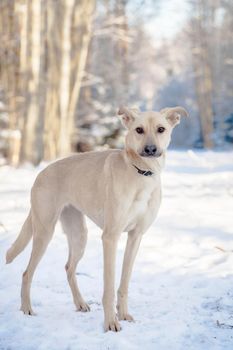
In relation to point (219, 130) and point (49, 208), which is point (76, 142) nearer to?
point (49, 208)

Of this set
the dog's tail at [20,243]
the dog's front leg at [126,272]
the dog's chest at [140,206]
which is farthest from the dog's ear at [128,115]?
the dog's tail at [20,243]

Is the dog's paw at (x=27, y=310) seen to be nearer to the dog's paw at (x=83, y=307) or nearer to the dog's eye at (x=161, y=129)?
the dog's paw at (x=83, y=307)

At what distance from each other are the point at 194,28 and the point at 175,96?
22.7 metres

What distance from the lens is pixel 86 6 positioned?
805 inches

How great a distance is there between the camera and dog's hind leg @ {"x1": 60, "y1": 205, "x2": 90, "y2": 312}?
4.96m

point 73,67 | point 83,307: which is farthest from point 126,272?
point 73,67

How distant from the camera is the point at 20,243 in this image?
15.8 feet

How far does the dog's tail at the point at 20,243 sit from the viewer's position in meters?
4.81

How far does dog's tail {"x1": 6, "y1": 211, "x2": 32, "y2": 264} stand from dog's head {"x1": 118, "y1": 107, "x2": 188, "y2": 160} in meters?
1.25

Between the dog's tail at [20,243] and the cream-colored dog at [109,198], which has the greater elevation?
the cream-colored dog at [109,198]

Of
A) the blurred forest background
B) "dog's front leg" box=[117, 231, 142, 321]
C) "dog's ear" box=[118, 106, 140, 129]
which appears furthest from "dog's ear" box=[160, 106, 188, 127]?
the blurred forest background

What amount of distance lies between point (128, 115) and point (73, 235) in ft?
4.28

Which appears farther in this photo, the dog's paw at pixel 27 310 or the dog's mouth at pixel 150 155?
the dog's paw at pixel 27 310

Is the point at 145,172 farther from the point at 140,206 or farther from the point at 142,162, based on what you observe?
the point at 140,206
